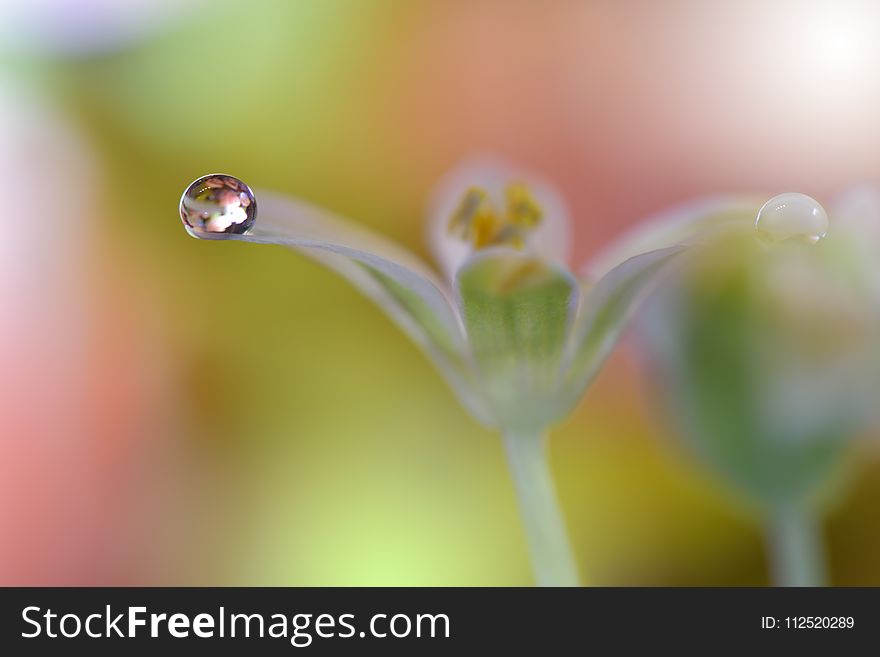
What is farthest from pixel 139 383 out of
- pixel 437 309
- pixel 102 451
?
pixel 437 309

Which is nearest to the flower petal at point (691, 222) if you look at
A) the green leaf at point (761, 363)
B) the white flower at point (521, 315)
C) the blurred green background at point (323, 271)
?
the white flower at point (521, 315)

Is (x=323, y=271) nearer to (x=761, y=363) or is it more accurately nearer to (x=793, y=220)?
(x=761, y=363)

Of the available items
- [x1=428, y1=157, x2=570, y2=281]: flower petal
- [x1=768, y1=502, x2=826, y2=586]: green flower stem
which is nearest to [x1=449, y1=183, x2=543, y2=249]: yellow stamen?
[x1=428, y1=157, x2=570, y2=281]: flower petal

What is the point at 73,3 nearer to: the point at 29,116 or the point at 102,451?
the point at 29,116

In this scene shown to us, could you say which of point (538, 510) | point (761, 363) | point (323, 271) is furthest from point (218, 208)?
point (323, 271)

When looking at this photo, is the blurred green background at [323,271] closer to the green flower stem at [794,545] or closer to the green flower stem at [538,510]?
the green flower stem at [794,545]

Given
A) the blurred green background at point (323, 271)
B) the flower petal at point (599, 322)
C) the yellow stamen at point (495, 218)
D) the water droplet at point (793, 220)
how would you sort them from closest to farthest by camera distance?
the water droplet at point (793, 220)
the flower petal at point (599, 322)
the yellow stamen at point (495, 218)
the blurred green background at point (323, 271)
